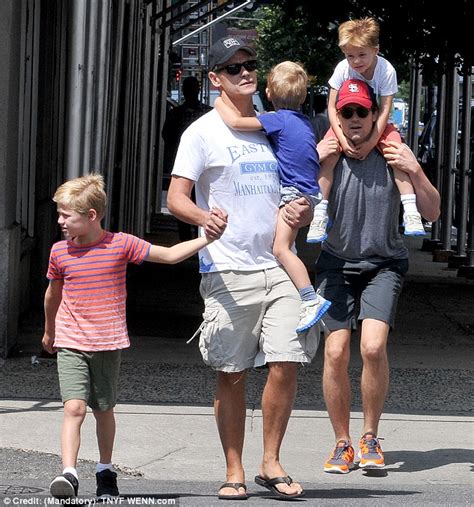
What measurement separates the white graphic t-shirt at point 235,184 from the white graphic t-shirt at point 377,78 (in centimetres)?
92

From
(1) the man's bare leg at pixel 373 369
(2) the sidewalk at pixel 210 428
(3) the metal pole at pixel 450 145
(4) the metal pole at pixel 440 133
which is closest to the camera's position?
(2) the sidewalk at pixel 210 428

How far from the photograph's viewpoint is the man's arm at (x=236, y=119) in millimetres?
5855

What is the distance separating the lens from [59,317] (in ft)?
18.5

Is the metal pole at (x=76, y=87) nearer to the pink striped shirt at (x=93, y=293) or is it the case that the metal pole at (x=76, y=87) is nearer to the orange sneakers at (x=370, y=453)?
the orange sneakers at (x=370, y=453)

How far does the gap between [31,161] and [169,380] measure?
3045mm

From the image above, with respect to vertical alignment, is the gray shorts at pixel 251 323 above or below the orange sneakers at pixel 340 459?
above

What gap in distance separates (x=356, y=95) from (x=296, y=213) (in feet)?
3.03

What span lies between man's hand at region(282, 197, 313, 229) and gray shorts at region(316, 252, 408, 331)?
0.76m

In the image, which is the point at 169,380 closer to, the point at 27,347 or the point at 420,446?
the point at 27,347

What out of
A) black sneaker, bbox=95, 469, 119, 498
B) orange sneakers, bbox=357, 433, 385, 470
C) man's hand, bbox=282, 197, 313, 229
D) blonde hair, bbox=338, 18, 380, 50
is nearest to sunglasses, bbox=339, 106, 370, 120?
blonde hair, bbox=338, 18, 380, 50

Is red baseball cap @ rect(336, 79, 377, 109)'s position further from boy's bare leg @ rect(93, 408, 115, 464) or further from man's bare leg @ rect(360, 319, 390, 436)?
boy's bare leg @ rect(93, 408, 115, 464)

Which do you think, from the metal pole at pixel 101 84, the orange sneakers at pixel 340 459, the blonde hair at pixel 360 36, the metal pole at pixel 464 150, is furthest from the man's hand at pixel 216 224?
the metal pole at pixel 464 150

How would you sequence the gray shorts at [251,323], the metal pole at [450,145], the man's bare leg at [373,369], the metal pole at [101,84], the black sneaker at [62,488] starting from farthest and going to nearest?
the metal pole at [450,145] < the metal pole at [101,84] < the man's bare leg at [373,369] < the gray shorts at [251,323] < the black sneaker at [62,488]

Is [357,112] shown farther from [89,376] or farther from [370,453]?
[89,376]
